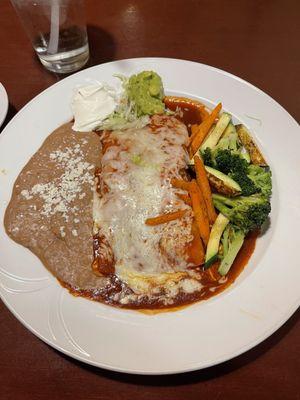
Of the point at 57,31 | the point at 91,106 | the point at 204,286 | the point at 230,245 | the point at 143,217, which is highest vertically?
the point at 57,31

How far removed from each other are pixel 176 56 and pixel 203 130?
0.89 metres

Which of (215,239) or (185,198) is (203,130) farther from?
(215,239)

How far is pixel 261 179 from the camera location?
2.00 metres

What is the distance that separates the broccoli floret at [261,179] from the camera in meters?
1.97

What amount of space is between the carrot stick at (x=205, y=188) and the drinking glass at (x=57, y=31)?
133cm

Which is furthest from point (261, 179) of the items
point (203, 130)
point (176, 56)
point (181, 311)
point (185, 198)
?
point (176, 56)

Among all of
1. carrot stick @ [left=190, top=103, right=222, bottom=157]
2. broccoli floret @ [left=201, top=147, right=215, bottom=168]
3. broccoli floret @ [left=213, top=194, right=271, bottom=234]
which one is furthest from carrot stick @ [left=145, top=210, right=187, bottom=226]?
carrot stick @ [left=190, top=103, right=222, bottom=157]

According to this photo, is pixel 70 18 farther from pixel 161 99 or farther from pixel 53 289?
pixel 53 289

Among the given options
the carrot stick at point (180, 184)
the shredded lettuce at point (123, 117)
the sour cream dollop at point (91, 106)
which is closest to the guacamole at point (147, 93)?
the shredded lettuce at point (123, 117)

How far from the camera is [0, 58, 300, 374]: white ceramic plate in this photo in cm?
156

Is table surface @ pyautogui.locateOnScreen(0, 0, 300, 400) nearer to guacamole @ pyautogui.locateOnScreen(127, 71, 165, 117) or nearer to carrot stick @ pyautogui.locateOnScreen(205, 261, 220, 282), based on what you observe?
carrot stick @ pyautogui.locateOnScreen(205, 261, 220, 282)

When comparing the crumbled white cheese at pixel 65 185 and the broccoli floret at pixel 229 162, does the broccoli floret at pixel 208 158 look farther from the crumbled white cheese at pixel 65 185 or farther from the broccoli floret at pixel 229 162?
the crumbled white cheese at pixel 65 185

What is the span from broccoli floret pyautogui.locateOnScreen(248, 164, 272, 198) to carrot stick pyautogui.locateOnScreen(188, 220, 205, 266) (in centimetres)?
41

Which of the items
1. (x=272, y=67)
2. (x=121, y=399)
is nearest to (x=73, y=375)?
(x=121, y=399)
